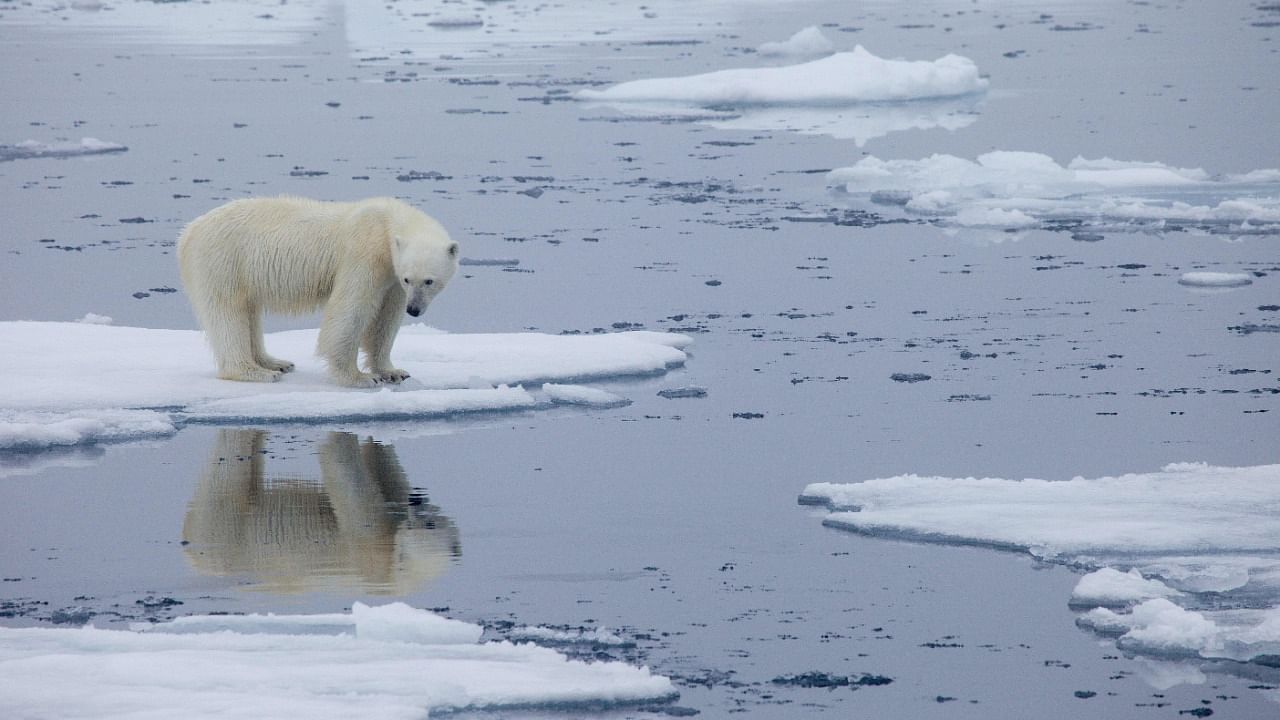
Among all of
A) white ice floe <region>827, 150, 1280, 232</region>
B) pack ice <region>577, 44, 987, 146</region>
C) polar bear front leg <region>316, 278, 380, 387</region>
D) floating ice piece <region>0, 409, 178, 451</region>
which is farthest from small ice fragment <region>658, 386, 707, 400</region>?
pack ice <region>577, 44, 987, 146</region>

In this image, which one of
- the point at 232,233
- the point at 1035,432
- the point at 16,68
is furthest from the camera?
the point at 16,68

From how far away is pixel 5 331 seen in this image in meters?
7.66

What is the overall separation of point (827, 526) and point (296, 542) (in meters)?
1.47

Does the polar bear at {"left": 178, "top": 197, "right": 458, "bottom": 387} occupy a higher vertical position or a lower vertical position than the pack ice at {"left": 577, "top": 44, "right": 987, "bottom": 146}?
lower

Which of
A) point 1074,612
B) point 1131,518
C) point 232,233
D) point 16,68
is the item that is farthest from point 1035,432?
point 16,68

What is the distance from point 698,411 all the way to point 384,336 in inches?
49.3

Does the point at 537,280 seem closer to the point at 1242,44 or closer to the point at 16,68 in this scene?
the point at 16,68

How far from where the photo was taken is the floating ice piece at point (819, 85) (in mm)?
17328

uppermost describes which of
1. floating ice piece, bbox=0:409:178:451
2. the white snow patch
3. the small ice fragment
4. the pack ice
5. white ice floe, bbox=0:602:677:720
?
the pack ice

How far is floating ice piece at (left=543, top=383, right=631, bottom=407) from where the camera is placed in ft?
21.9

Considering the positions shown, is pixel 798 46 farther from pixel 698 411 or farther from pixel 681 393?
pixel 698 411

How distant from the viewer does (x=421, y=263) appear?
6516mm

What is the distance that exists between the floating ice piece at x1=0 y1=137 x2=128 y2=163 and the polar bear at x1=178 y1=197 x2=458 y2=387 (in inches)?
320

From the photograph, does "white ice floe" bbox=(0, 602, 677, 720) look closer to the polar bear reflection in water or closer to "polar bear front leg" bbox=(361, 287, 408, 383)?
the polar bear reflection in water
